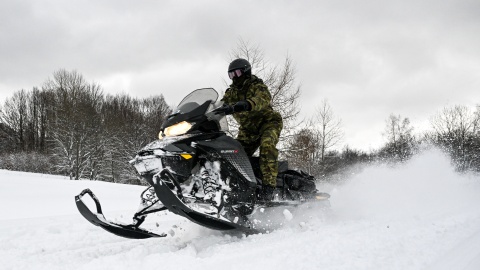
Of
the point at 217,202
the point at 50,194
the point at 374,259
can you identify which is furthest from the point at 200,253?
the point at 50,194

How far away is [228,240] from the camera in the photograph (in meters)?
3.96

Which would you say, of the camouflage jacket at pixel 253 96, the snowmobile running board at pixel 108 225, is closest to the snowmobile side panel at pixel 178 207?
the snowmobile running board at pixel 108 225

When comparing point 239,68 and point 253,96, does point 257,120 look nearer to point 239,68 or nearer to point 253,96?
point 253,96

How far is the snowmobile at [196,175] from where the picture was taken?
351 centimetres

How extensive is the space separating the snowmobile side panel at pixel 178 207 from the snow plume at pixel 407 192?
270cm

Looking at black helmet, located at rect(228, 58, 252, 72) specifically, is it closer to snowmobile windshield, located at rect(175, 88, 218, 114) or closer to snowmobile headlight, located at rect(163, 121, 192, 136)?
snowmobile windshield, located at rect(175, 88, 218, 114)

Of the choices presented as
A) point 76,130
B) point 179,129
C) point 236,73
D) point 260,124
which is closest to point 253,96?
point 236,73

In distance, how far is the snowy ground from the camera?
9.73 ft

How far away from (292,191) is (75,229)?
3.13 m

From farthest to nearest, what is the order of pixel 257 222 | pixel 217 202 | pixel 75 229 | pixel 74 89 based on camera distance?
1. pixel 74 89
2. pixel 75 229
3. pixel 257 222
4. pixel 217 202

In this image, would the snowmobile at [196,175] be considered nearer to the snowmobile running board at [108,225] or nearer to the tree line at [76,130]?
the snowmobile running board at [108,225]

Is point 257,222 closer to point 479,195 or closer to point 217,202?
point 217,202

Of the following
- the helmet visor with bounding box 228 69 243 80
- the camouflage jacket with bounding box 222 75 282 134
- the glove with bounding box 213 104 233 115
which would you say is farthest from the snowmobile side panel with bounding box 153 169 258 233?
the helmet visor with bounding box 228 69 243 80

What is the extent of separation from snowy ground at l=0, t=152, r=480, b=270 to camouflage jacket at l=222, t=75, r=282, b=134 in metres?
1.28
